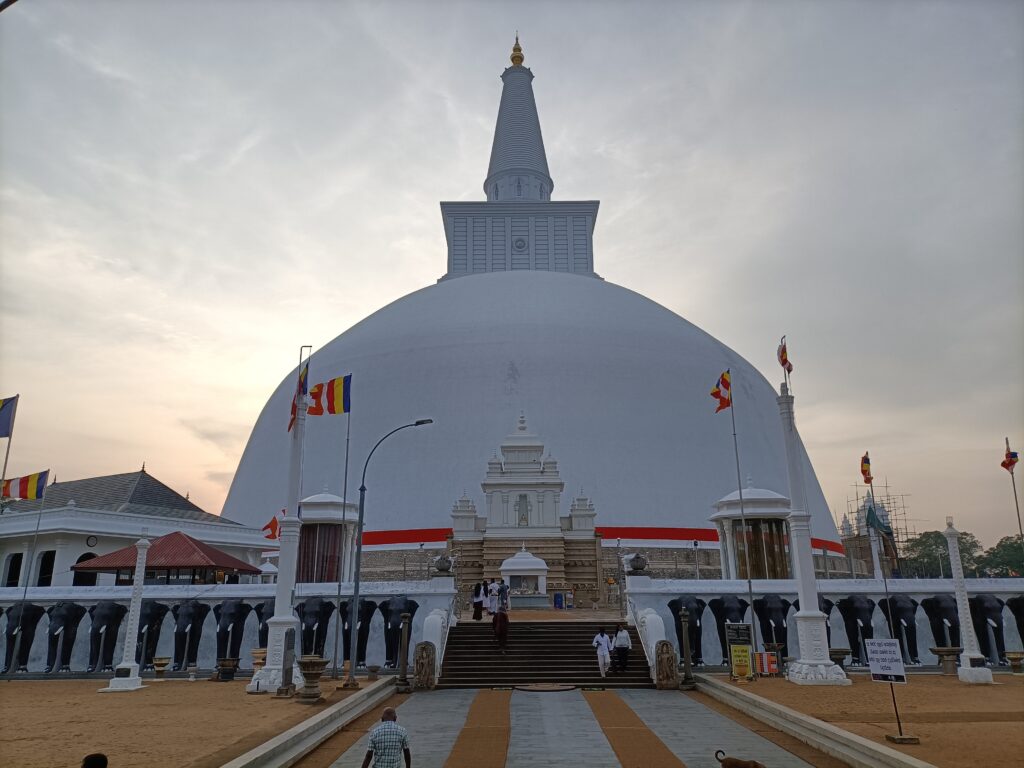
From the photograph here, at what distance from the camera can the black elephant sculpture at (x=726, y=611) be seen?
21.4m

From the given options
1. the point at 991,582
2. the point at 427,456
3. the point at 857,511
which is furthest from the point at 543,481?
the point at 857,511

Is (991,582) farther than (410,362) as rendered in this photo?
No

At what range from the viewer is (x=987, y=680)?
17.7 metres

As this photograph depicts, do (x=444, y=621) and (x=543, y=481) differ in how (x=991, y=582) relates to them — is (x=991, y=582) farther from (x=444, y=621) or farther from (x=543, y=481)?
(x=543, y=481)

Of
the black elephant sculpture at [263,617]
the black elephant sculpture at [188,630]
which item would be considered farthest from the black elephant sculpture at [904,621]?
the black elephant sculpture at [188,630]

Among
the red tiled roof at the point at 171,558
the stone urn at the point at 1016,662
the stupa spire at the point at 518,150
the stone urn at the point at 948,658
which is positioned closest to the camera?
the stone urn at the point at 948,658

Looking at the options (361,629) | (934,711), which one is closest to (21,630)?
(361,629)

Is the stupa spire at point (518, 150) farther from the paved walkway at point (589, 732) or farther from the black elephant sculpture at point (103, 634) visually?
the paved walkway at point (589, 732)

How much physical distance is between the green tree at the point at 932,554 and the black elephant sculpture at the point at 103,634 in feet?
272

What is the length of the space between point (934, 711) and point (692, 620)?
8282mm

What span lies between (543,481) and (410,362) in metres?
12.3

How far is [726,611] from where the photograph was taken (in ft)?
70.9

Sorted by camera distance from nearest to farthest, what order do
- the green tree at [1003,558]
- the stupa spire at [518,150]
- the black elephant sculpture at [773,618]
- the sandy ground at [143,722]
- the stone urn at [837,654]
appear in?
the sandy ground at [143,722]
the stone urn at [837,654]
the black elephant sculpture at [773,618]
the stupa spire at [518,150]
the green tree at [1003,558]

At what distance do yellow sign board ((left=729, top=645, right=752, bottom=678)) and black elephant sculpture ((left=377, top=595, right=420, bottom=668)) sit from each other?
8.96 meters
